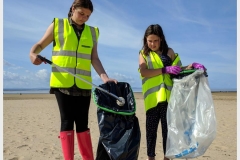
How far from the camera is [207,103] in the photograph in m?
2.84

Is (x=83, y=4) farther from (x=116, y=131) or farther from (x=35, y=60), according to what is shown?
(x=116, y=131)

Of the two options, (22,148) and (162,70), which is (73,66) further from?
(22,148)

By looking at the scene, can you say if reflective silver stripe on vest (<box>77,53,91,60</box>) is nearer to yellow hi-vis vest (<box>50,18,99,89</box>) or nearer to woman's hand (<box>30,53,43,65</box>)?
yellow hi-vis vest (<box>50,18,99,89</box>)

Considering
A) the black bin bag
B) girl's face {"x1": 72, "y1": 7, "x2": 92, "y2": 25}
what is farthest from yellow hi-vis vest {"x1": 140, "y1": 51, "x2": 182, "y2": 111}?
girl's face {"x1": 72, "y1": 7, "x2": 92, "y2": 25}

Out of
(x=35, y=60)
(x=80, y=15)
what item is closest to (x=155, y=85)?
(x=80, y=15)

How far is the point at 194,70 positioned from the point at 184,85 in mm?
193

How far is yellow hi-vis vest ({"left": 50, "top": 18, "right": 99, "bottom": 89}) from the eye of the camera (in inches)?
101

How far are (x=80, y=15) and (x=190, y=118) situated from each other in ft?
5.05

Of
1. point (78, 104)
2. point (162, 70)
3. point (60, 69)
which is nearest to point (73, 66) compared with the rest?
point (60, 69)

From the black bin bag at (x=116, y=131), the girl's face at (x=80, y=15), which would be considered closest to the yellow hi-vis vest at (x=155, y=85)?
the black bin bag at (x=116, y=131)

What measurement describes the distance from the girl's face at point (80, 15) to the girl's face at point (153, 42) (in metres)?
0.76

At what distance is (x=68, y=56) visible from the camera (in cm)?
260

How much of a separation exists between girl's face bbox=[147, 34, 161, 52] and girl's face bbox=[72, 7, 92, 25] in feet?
2.51

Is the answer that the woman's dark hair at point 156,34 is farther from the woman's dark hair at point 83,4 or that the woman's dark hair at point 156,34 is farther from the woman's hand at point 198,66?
the woman's dark hair at point 83,4
